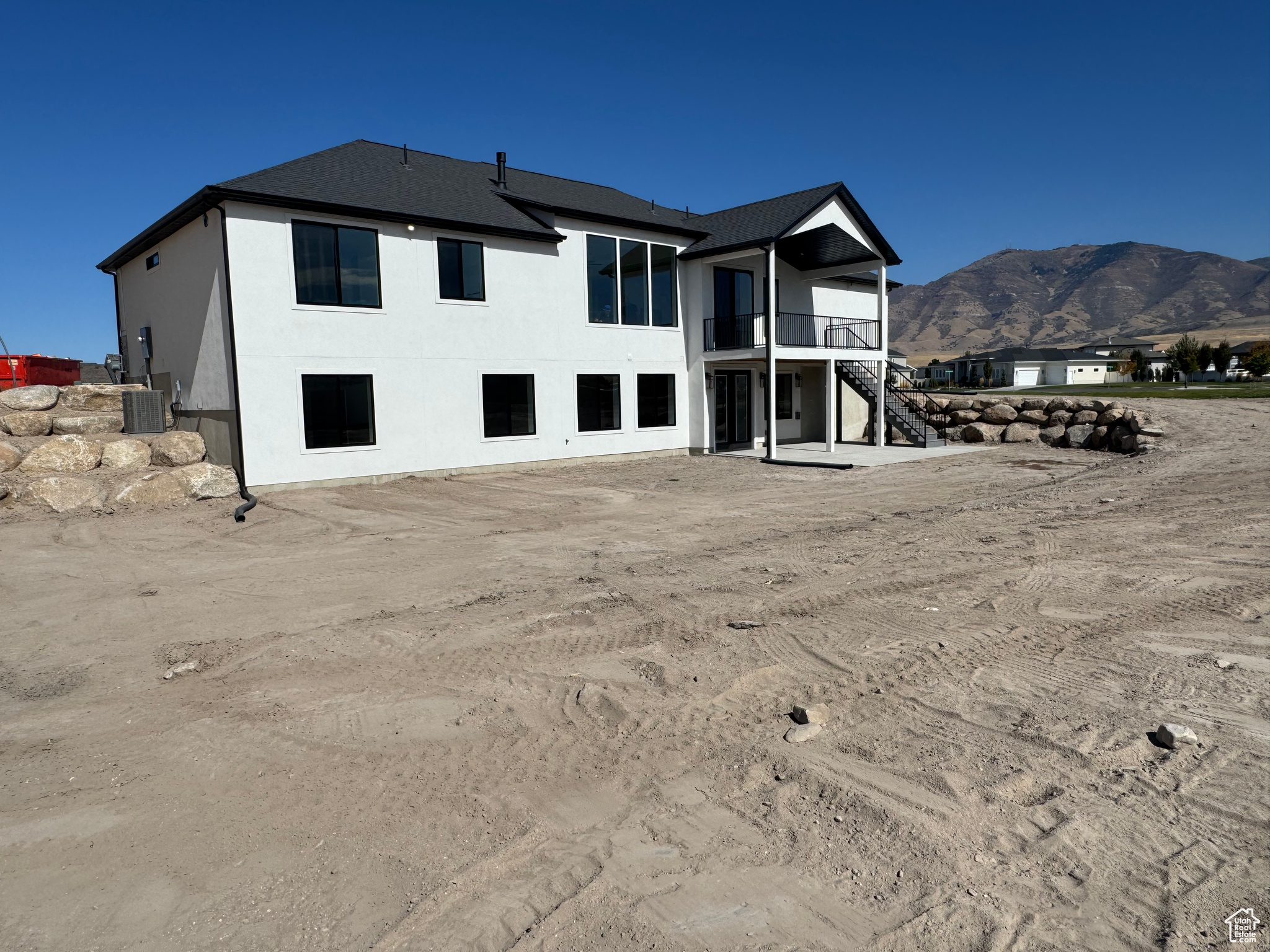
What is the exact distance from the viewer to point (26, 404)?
1549 cm

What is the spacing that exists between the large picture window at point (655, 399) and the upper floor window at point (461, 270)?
5416 millimetres

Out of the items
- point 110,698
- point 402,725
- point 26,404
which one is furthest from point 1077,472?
point 26,404

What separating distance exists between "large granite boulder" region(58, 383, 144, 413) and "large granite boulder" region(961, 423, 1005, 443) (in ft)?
76.2

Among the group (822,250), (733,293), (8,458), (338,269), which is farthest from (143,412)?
(822,250)

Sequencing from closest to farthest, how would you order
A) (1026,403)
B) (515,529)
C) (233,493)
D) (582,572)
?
(582,572), (515,529), (233,493), (1026,403)

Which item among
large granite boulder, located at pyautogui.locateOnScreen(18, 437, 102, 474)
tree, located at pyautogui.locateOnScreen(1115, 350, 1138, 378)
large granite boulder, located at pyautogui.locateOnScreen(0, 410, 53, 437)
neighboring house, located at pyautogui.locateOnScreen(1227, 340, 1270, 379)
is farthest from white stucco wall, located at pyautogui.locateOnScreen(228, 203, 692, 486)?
tree, located at pyautogui.locateOnScreen(1115, 350, 1138, 378)

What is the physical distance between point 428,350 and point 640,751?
565 inches

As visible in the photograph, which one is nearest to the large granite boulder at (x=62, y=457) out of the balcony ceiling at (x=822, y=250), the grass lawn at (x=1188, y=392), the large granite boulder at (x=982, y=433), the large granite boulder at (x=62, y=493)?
the large granite boulder at (x=62, y=493)

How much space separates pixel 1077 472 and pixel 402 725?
16.4 meters

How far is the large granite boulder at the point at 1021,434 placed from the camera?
23.4 metres

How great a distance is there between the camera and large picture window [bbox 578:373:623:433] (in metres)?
20.1

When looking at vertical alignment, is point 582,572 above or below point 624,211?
below

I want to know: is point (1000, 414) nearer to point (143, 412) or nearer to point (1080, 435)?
point (1080, 435)

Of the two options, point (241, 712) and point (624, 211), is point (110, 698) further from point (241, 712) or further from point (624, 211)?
point (624, 211)
